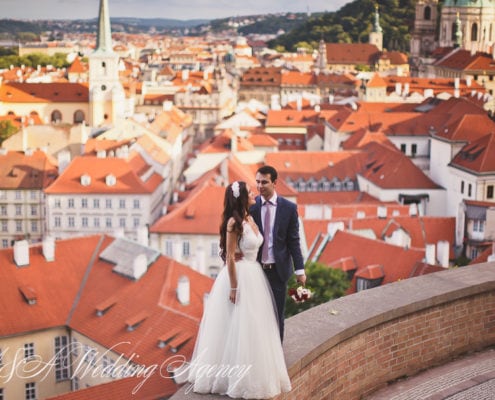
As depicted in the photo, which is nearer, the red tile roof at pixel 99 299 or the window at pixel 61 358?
the red tile roof at pixel 99 299

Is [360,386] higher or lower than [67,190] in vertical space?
higher

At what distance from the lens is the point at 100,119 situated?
79375 mm

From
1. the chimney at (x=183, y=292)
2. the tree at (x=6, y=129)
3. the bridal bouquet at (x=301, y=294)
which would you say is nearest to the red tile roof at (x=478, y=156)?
the chimney at (x=183, y=292)

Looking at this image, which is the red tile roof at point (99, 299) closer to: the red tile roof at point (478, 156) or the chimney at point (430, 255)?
the chimney at point (430, 255)

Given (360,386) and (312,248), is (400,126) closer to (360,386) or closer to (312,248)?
(312,248)

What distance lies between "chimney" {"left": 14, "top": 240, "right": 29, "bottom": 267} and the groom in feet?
66.8

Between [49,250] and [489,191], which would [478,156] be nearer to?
[489,191]

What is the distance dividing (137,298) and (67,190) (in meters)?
21.2

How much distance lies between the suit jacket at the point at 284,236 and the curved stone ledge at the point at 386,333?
58 cm

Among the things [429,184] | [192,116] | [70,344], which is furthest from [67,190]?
[192,116]

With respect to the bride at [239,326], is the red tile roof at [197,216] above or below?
below

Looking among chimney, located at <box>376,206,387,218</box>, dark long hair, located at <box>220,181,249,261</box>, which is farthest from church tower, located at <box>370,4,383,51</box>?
dark long hair, located at <box>220,181,249,261</box>

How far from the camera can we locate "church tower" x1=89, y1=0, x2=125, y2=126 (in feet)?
259

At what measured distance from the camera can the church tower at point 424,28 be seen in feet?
406
